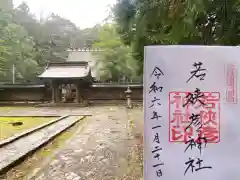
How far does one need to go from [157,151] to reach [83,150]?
5.30 metres

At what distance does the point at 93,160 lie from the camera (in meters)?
6.10

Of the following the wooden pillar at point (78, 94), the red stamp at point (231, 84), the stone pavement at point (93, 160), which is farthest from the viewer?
the wooden pillar at point (78, 94)

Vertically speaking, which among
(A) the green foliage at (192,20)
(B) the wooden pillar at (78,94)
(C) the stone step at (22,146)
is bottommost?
(C) the stone step at (22,146)

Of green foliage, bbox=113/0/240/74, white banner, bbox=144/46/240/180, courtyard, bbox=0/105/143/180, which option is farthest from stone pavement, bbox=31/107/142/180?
white banner, bbox=144/46/240/180

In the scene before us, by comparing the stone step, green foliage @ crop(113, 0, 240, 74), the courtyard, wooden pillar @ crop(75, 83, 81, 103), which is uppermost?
green foliage @ crop(113, 0, 240, 74)

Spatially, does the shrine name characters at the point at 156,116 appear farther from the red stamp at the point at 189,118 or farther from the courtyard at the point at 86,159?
the courtyard at the point at 86,159

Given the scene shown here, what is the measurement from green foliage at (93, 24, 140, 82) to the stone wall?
288cm

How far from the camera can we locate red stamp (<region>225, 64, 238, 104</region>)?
1.93 metres

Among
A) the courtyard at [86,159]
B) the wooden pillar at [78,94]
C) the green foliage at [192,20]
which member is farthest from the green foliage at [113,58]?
the green foliage at [192,20]

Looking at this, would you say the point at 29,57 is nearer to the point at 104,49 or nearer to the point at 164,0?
the point at 104,49

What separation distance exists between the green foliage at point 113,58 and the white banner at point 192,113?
80.7 ft

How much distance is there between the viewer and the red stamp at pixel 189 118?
1.97 meters

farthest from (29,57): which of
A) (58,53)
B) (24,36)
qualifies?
(58,53)

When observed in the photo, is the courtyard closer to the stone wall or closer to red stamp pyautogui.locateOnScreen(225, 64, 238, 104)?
red stamp pyautogui.locateOnScreen(225, 64, 238, 104)
